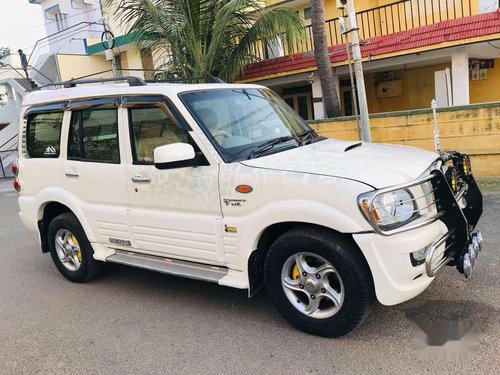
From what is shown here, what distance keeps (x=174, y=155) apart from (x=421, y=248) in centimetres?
191

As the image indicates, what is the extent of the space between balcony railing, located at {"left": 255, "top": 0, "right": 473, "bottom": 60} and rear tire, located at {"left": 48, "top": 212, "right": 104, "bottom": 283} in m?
8.58

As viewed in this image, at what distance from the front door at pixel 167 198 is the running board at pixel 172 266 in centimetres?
7

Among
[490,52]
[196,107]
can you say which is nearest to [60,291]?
[196,107]

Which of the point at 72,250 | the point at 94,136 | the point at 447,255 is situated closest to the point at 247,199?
the point at 447,255

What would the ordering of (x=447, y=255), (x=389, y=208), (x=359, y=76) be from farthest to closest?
(x=359, y=76) → (x=447, y=255) → (x=389, y=208)

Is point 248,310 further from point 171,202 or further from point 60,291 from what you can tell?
point 60,291

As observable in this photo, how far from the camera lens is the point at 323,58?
10.3 m

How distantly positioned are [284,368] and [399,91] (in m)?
13.8

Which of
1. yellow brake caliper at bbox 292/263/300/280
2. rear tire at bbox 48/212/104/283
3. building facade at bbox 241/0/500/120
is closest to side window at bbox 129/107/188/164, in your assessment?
rear tire at bbox 48/212/104/283

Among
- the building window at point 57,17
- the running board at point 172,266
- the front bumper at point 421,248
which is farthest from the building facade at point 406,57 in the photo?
the building window at point 57,17

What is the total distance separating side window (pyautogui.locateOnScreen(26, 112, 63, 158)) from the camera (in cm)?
495

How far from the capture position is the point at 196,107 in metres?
3.96

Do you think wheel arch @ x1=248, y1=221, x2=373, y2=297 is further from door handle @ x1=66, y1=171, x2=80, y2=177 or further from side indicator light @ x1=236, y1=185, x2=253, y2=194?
door handle @ x1=66, y1=171, x2=80, y2=177

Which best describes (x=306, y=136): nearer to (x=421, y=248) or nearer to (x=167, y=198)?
(x=167, y=198)
